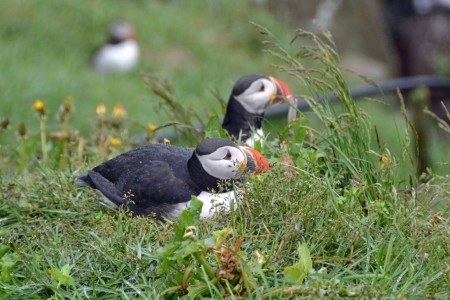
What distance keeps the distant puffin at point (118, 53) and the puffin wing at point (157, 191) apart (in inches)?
273

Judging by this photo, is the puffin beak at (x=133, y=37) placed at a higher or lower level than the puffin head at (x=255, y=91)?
lower

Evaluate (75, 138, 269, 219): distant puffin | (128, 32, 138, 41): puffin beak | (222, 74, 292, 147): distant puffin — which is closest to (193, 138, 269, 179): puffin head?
(75, 138, 269, 219): distant puffin

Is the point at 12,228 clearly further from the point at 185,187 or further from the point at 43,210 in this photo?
the point at 185,187

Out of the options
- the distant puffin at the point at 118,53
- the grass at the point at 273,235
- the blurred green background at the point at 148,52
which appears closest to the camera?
the grass at the point at 273,235

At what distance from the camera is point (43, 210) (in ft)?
13.0

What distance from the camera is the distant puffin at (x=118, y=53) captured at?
1083 centimetres

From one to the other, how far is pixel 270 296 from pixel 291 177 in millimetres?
729

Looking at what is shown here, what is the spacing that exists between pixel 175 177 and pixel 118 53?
703 cm

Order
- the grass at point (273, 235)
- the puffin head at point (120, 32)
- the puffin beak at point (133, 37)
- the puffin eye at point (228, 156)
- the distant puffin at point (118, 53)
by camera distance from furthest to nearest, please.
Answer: the puffin beak at point (133, 37), the puffin head at point (120, 32), the distant puffin at point (118, 53), the puffin eye at point (228, 156), the grass at point (273, 235)

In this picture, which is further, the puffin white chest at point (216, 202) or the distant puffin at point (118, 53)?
the distant puffin at point (118, 53)

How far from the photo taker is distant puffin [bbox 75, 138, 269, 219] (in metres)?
3.68

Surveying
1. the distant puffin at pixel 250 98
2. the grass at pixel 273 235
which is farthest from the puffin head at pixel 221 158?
the distant puffin at pixel 250 98

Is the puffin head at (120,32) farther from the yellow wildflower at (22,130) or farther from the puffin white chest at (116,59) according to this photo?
the yellow wildflower at (22,130)

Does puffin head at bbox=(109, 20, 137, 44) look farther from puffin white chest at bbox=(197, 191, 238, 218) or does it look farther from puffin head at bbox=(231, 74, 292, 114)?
puffin white chest at bbox=(197, 191, 238, 218)
